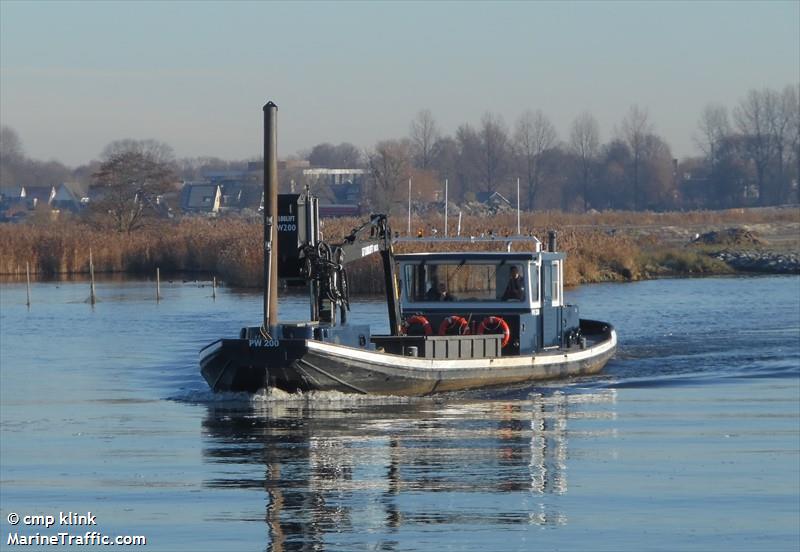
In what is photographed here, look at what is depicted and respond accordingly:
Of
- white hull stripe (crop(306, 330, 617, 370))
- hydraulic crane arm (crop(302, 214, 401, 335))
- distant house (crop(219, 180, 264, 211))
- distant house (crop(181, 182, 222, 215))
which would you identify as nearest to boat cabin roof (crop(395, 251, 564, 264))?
hydraulic crane arm (crop(302, 214, 401, 335))

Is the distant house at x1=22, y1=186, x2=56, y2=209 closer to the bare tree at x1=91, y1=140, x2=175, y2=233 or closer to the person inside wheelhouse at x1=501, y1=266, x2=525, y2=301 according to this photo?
the bare tree at x1=91, y1=140, x2=175, y2=233

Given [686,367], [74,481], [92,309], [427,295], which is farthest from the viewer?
[92,309]

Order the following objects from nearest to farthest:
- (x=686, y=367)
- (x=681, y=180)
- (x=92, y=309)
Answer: (x=686, y=367), (x=92, y=309), (x=681, y=180)

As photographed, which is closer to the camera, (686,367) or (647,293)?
(686,367)

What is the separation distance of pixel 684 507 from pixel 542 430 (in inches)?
231

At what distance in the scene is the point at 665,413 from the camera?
2264cm

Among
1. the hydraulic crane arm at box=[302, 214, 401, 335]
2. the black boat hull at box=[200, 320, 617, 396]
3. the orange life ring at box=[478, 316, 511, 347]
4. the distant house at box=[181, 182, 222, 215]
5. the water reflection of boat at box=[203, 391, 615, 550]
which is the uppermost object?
the distant house at box=[181, 182, 222, 215]

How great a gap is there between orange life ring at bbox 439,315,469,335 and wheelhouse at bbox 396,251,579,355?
0.06ft

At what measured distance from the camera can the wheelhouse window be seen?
25.8 m

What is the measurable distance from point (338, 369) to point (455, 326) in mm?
3849

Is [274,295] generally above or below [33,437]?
above

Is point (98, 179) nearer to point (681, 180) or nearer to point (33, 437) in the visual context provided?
point (33, 437)

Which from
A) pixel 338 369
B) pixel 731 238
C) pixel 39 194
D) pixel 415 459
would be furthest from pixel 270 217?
pixel 39 194

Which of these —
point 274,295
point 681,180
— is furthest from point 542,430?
point 681,180
